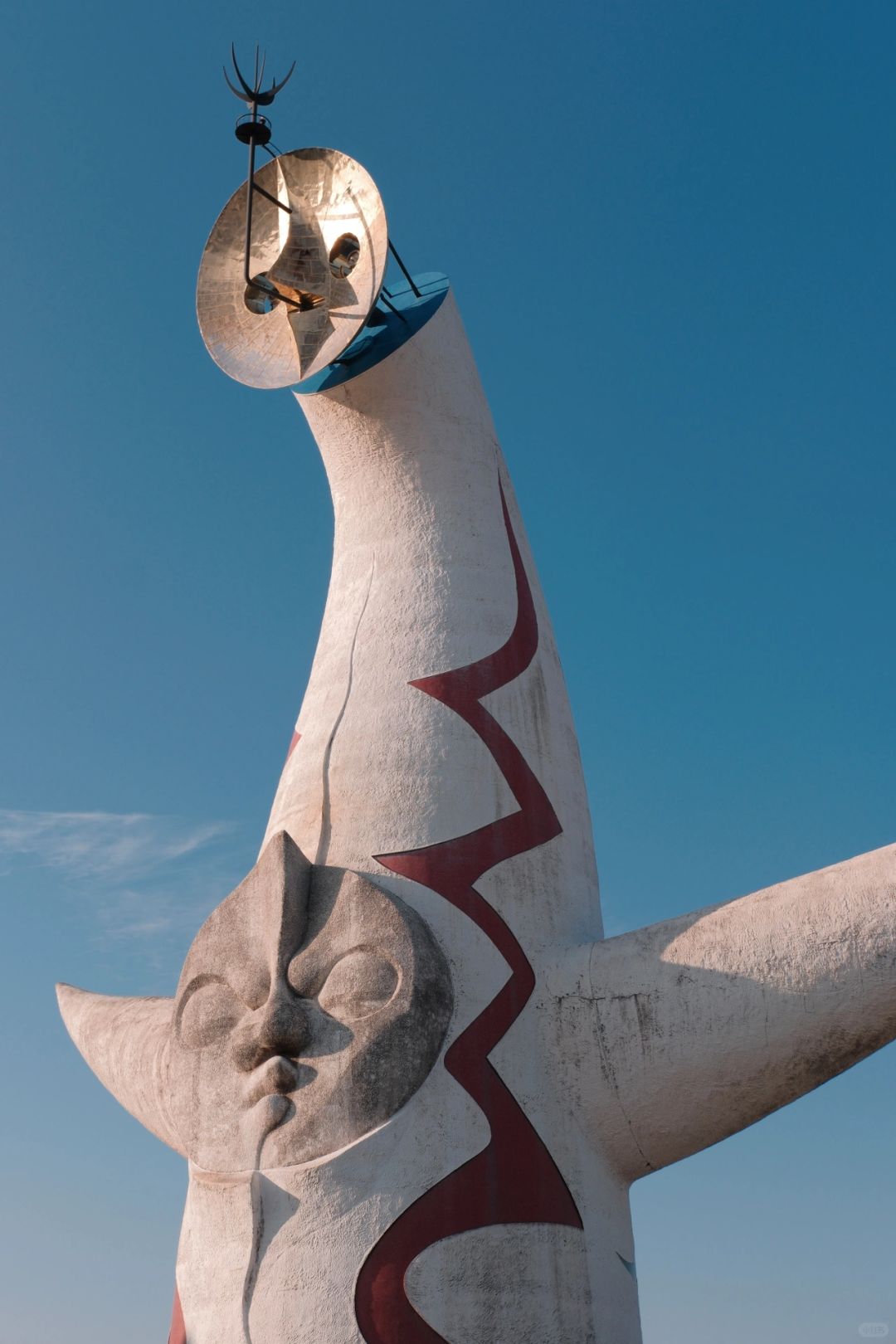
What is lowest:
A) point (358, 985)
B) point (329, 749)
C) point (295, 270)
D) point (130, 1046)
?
point (358, 985)

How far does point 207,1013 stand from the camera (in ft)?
30.5

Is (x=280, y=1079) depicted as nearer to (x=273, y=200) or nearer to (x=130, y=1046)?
(x=130, y=1046)

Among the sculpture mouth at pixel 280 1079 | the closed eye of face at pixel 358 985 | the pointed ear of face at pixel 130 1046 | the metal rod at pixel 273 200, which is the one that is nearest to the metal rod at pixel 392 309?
the metal rod at pixel 273 200

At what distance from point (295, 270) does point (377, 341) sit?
900 millimetres

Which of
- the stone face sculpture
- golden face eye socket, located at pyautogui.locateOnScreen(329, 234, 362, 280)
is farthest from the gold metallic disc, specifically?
the stone face sculpture

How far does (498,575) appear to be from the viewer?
11117 millimetres

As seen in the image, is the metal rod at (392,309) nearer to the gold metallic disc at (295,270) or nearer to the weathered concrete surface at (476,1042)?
the gold metallic disc at (295,270)

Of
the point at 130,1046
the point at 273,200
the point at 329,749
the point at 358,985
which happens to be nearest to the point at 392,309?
the point at 273,200

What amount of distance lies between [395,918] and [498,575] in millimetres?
3182

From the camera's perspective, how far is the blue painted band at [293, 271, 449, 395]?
11359mm

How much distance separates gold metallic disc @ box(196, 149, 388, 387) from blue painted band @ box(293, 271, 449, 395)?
27cm

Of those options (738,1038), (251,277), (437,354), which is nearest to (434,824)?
(738,1038)

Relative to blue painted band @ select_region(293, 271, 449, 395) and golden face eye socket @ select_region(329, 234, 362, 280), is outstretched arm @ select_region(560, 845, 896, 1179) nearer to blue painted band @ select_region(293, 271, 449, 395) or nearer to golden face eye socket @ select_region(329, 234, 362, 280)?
blue painted band @ select_region(293, 271, 449, 395)

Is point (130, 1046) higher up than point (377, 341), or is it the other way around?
point (377, 341)
